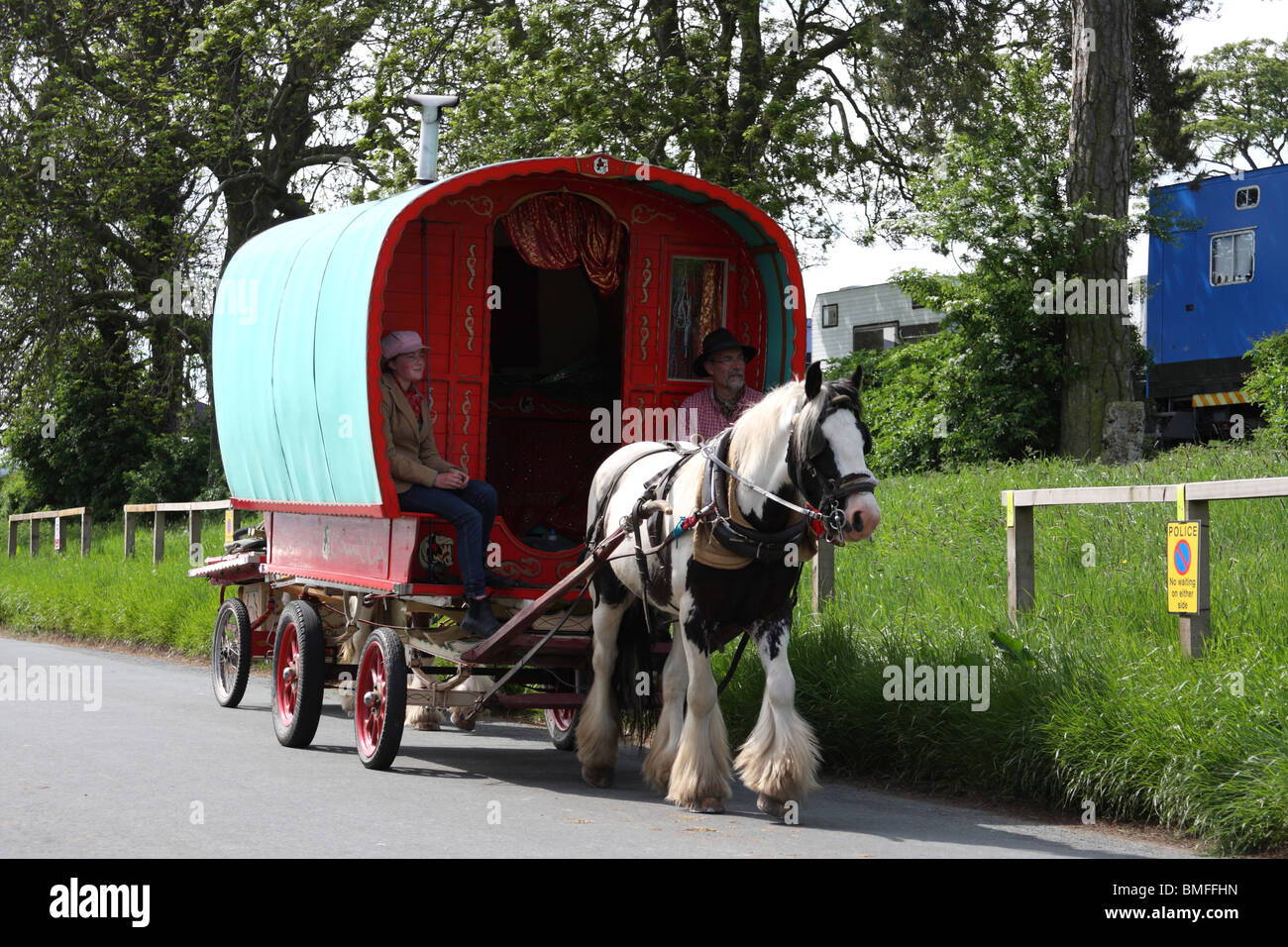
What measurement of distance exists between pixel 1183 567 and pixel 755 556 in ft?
6.80

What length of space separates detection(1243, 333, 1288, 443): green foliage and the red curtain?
872 cm

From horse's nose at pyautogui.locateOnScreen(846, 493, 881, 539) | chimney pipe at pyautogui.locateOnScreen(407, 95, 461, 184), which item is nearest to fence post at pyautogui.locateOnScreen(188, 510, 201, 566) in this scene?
chimney pipe at pyautogui.locateOnScreen(407, 95, 461, 184)

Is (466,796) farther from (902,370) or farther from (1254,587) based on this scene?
(902,370)

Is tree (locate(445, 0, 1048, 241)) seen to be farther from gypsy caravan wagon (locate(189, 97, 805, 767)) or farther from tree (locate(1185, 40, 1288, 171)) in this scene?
tree (locate(1185, 40, 1288, 171))

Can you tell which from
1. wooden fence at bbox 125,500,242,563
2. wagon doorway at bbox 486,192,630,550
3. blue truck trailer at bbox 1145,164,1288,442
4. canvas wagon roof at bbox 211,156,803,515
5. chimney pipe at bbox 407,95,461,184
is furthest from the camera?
blue truck trailer at bbox 1145,164,1288,442

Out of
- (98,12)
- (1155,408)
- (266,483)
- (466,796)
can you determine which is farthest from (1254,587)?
(98,12)

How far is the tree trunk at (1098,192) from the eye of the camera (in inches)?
627

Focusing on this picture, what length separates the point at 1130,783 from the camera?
21.6ft

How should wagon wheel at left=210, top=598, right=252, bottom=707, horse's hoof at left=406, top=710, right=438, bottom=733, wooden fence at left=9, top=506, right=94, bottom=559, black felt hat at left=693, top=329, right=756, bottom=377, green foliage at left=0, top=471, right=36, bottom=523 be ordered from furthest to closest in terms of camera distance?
green foliage at left=0, top=471, right=36, bottom=523
wooden fence at left=9, top=506, right=94, bottom=559
wagon wheel at left=210, top=598, right=252, bottom=707
horse's hoof at left=406, top=710, right=438, bottom=733
black felt hat at left=693, top=329, right=756, bottom=377

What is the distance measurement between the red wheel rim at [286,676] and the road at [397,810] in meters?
0.23

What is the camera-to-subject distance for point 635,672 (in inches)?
321

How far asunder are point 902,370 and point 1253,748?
13708 mm

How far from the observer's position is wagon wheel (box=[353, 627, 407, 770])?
317 inches


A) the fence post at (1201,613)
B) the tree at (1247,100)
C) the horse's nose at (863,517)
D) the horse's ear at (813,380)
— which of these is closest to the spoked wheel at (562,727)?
the horse's ear at (813,380)
